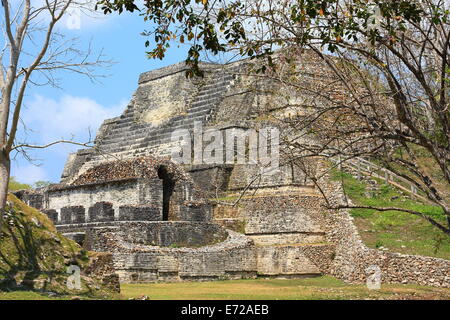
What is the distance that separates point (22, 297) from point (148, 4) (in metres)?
3.98

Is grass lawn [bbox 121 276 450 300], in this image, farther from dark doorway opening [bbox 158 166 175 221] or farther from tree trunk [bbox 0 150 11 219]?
dark doorway opening [bbox 158 166 175 221]

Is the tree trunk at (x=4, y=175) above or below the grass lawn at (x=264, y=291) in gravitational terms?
above

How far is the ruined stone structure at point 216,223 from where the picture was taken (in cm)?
1588

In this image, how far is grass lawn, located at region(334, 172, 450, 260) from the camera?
51.9 feet

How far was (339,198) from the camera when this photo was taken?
18.6m

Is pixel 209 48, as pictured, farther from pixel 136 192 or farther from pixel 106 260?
pixel 136 192

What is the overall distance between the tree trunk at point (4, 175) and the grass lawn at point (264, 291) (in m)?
2.50

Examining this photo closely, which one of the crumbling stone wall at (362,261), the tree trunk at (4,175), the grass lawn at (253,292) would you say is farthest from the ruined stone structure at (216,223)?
the tree trunk at (4,175)

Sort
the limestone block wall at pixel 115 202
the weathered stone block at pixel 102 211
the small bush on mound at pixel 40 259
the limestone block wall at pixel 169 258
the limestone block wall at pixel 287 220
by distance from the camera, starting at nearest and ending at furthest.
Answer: the small bush on mound at pixel 40 259 → the limestone block wall at pixel 169 258 → the limestone block wall at pixel 115 202 → the limestone block wall at pixel 287 220 → the weathered stone block at pixel 102 211

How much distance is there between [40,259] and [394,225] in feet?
32.8

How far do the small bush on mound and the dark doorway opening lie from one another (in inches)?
373

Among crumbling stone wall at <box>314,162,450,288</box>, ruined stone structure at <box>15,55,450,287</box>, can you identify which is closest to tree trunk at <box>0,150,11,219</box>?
ruined stone structure at <box>15,55,450,287</box>

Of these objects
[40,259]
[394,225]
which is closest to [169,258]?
[394,225]

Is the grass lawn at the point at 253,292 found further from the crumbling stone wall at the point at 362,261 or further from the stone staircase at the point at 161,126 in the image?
the stone staircase at the point at 161,126
